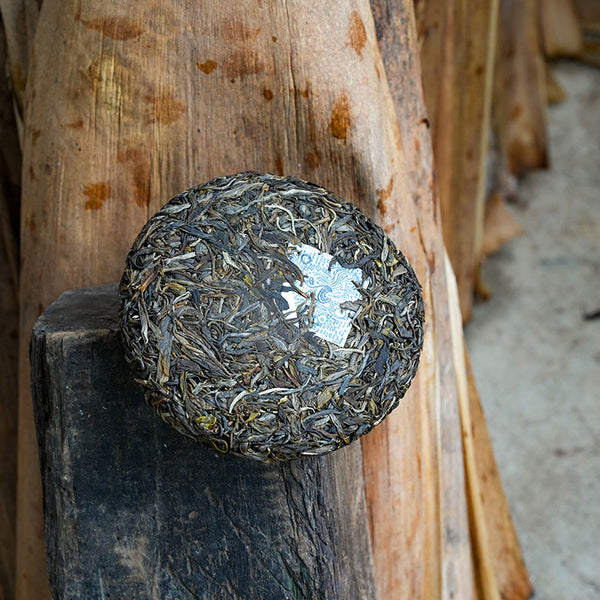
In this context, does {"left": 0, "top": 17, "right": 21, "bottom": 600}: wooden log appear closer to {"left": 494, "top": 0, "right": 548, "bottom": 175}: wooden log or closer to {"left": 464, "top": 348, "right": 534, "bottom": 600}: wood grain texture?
{"left": 464, "top": 348, "right": 534, "bottom": 600}: wood grain texture

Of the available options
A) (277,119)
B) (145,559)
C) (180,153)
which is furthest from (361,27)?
(145,559)

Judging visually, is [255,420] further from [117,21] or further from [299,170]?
[117,21]

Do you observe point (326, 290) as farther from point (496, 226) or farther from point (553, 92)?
point (553, 92)

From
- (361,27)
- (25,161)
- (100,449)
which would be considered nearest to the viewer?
(100,449)

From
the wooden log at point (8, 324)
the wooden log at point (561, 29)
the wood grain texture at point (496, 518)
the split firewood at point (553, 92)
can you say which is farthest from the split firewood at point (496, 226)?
the wooden log at point (8, 324)

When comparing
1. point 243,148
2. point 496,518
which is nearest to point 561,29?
point 496,518

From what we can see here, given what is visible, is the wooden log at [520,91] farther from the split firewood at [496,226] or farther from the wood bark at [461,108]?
the wood bark at [461,108]
